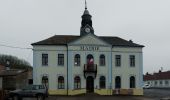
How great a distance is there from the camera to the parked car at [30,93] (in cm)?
4144

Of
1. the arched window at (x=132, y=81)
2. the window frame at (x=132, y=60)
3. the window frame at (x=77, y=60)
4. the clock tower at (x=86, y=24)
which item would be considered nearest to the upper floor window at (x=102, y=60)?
the window frame at (x=77, y=60)

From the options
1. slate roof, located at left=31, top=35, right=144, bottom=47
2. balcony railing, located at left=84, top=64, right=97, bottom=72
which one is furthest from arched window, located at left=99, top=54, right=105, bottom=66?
slate roof, located at left=31, top=35, right=144, bottom=47

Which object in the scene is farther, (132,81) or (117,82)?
(132,81)

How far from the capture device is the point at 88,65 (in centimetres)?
5688

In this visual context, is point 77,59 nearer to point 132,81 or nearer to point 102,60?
point 102,60

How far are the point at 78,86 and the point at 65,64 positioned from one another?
11.6ft

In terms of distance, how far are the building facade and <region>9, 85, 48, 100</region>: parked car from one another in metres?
13.2

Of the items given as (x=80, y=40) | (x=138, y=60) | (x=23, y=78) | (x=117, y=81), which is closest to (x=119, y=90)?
(x=117, y=81)

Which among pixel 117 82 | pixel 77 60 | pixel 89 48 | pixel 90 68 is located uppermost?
pixel 89 48

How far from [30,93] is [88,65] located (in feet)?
53.0

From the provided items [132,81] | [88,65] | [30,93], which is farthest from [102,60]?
[30,93]

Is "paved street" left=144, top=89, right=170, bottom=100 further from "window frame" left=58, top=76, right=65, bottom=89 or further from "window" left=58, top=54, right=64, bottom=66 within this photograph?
"window" left=58, top=54, right=64, bottom=66

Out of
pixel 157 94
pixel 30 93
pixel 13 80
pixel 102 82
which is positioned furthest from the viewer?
pixel 13 80

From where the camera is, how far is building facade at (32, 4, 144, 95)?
56281 millimetres
